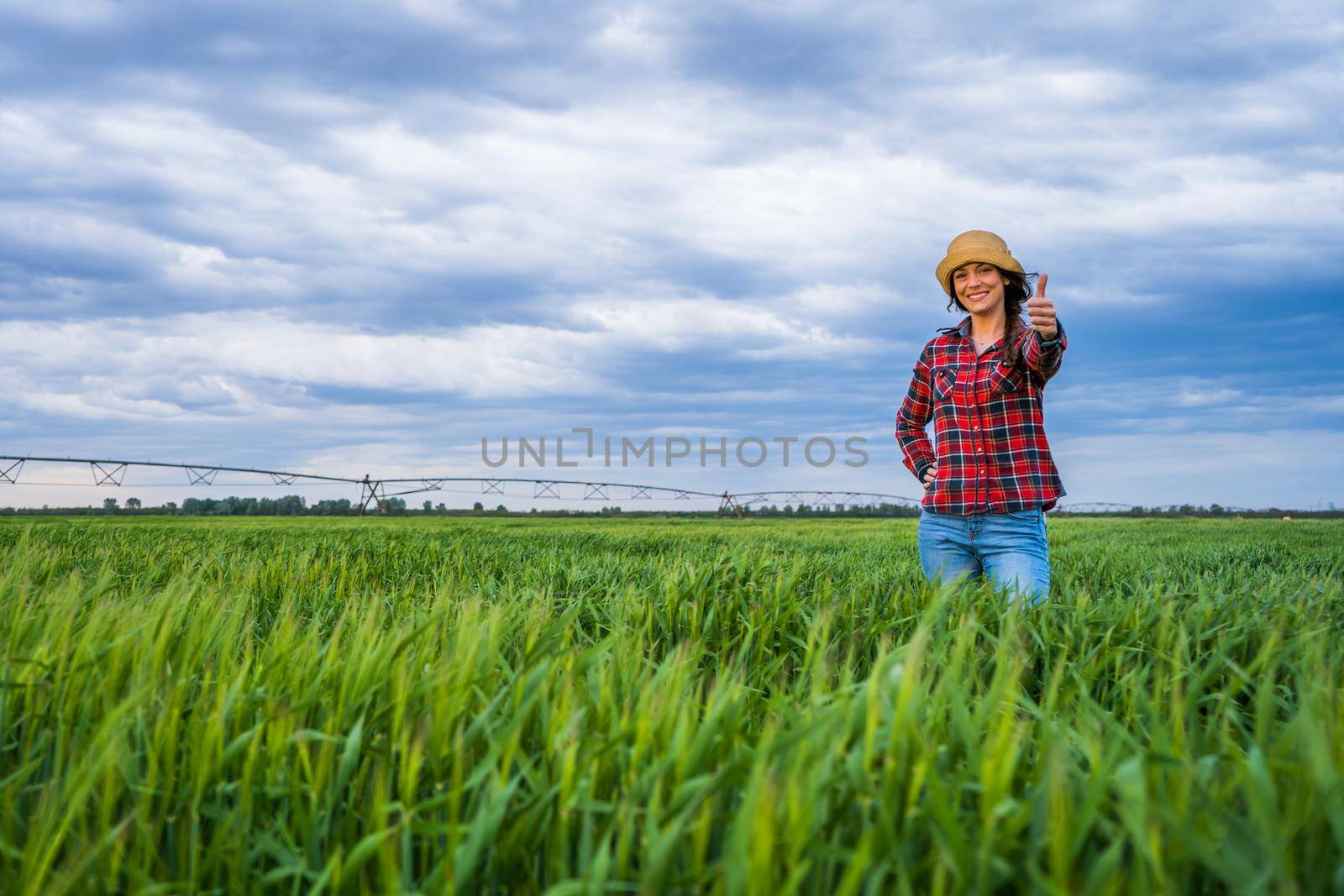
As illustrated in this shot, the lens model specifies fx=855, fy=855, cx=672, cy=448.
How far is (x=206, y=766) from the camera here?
1856 mm

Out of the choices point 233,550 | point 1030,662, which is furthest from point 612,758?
point 233,550

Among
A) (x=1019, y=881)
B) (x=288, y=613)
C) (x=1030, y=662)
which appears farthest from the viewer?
(x=1030, y=662)

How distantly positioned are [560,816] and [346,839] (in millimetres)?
529

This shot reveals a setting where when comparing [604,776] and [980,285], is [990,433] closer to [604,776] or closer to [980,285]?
[980,285]

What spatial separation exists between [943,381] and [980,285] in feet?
1.97

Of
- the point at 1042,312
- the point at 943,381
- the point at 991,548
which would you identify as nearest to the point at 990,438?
the point at 943,381

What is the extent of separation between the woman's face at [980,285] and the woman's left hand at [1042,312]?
50cm

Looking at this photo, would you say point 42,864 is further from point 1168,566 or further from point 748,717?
point 1168,566

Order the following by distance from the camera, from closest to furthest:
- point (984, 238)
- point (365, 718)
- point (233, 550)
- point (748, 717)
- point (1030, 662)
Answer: point (365, 718), point (748, 717), point (1030, 662), point (984, 238), point (233, 550)

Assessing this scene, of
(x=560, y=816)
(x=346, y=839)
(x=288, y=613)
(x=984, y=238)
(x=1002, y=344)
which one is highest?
(x=984, y=238)

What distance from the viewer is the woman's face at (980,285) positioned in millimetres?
4781

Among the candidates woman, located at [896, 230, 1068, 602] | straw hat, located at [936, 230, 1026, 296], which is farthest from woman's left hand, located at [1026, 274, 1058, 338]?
straw hat, located at [936, 230, 1026, 296]

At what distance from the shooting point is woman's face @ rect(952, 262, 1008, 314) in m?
4.78

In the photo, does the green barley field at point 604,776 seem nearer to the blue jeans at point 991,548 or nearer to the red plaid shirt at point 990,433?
the blue jeans at point 991,548
